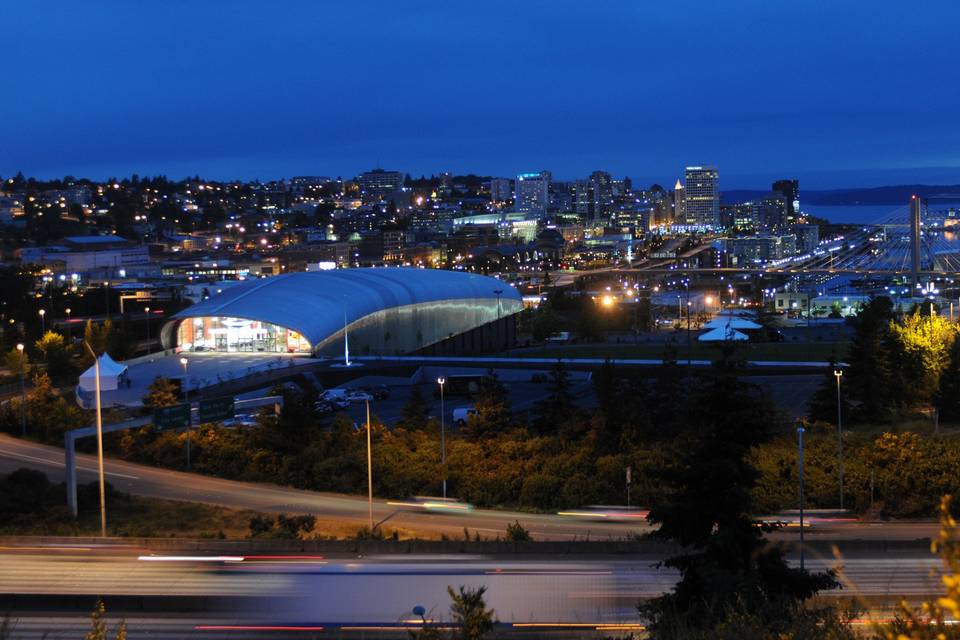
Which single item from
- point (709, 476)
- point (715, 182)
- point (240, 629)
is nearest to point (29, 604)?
point (240, 629)

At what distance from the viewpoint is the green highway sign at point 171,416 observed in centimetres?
1413

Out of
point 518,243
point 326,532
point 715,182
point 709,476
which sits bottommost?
point 326,532

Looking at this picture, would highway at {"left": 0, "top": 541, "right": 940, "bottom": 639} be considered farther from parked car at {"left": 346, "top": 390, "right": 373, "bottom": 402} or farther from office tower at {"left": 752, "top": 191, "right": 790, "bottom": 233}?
office tower at {"left": 752, "top": 191, "right": 790, "bottom": 233}

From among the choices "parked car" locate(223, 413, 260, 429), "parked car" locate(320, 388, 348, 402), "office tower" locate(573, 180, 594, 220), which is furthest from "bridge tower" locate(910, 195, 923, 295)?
"office tower" locate(573, 180, 594, 220)

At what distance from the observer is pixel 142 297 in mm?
39219

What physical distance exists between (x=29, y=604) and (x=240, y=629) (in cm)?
192

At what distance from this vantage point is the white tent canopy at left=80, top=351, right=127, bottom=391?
1888 cm

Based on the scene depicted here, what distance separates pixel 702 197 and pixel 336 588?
15019cm

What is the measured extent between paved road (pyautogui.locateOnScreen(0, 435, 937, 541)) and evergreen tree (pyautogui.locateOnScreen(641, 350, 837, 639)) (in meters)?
3.83

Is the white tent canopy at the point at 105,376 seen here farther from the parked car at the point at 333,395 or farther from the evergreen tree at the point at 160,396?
the parked car at the point at 333,395

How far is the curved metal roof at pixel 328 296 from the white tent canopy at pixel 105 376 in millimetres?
4500

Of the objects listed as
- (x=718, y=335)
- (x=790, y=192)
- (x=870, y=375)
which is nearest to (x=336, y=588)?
(x=870, y=375)

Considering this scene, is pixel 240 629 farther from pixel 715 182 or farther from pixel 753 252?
pixel 715 182

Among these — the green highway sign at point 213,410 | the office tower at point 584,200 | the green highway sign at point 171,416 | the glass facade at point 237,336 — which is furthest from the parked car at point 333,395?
the office tower at point 584,200
